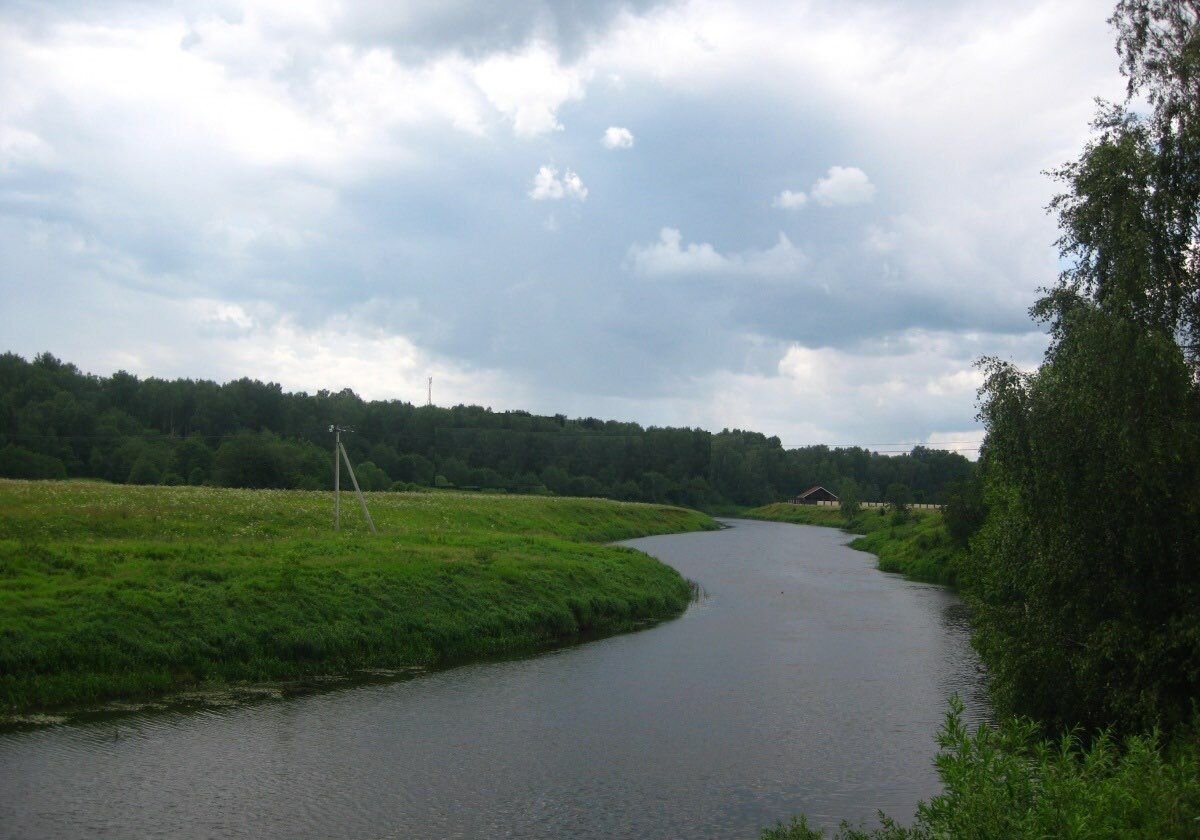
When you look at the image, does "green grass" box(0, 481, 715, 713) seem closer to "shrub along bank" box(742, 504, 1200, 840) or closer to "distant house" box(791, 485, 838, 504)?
"shrub along bank" box(742, 504, 1200, 840)

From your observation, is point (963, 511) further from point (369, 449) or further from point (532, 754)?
point (369, 449)

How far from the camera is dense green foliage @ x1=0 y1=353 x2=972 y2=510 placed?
82.8 metres

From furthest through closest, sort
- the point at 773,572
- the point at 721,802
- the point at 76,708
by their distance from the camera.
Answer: the point at 773,572
the point at 76,708
the point at 721,802

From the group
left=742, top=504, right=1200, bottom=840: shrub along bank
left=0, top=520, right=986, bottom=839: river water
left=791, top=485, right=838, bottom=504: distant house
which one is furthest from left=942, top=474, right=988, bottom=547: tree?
left=791, top=485, right=838, bottom=504: distant house

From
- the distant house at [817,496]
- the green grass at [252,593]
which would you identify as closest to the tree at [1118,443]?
the green grass at [252,593]

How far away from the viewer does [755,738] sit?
1948cm

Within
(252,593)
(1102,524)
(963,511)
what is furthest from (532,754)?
(963,511)

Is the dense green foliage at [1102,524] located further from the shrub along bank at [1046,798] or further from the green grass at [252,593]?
the green grass at [252,593]

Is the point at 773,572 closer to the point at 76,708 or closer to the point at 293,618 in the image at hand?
the point at 293,618

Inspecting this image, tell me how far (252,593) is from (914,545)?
49725 mm

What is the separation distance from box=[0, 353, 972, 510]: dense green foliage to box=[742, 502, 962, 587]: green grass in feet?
22.2

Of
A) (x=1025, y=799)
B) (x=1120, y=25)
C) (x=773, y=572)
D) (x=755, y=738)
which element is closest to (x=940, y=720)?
(x=755, y=738)

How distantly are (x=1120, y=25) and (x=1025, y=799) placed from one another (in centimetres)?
1583

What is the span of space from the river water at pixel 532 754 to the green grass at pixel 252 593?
1.94 m
